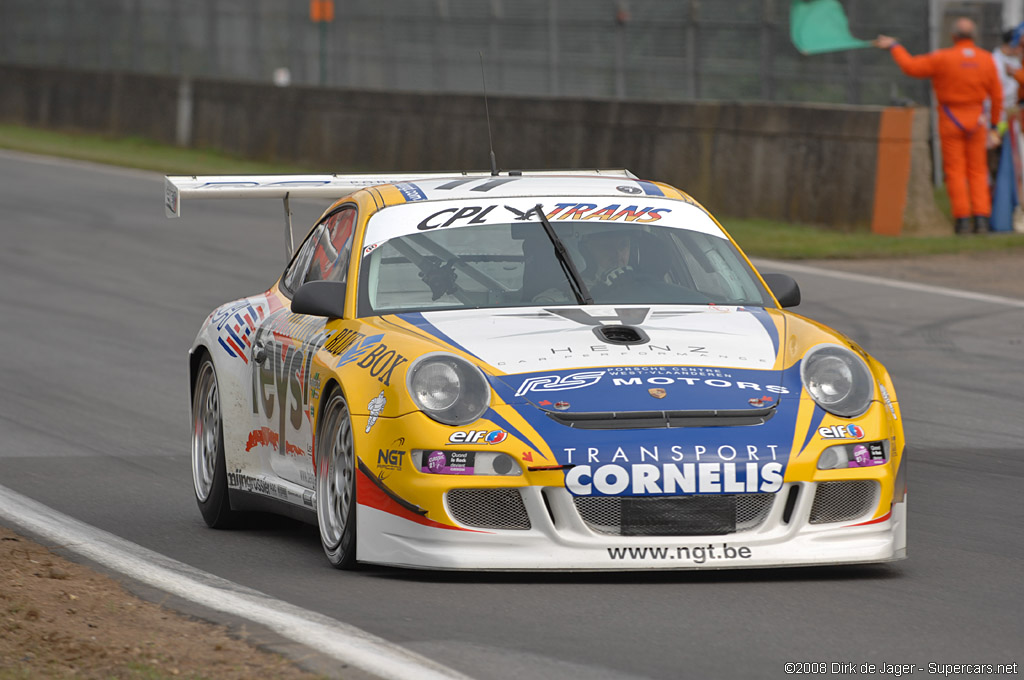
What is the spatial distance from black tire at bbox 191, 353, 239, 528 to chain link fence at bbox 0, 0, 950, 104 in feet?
45.5

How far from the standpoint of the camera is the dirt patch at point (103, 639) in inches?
201

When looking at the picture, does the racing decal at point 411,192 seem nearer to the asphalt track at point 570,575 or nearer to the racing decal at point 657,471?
the asphalt track at point 570,575

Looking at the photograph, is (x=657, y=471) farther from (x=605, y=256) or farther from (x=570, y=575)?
(x=605, y=256)

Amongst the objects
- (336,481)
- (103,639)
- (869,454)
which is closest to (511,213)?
(336,481)

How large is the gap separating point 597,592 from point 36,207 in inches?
779

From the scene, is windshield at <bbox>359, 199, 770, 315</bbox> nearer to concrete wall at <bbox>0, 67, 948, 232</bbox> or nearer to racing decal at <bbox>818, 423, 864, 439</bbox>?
racing decal at <bbox>818, 423, 864, 439</bbox>

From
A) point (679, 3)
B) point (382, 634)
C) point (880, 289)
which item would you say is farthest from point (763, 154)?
point (382, 634)

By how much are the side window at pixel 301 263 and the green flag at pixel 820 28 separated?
14.1m

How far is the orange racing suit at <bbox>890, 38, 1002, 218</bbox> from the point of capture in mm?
19812

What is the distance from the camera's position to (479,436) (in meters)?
6.20

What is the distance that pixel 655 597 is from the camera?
6.11 meters

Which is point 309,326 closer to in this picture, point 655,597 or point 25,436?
point 655,597

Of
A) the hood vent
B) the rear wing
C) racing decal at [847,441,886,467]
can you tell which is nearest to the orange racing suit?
the rear wing

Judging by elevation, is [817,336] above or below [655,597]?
above
